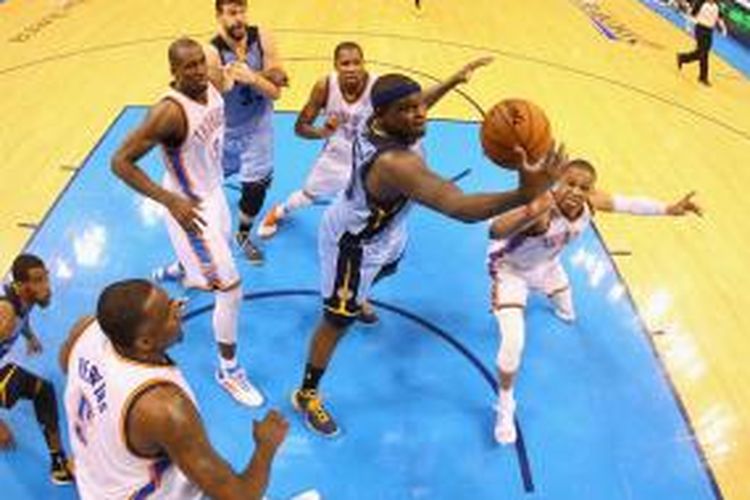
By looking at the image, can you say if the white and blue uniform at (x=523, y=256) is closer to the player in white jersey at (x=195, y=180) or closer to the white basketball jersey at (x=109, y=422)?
the player in white jersey at (x=195, y=180)

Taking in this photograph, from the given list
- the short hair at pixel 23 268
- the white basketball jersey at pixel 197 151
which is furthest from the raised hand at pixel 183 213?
the short hair at pixel 23 268

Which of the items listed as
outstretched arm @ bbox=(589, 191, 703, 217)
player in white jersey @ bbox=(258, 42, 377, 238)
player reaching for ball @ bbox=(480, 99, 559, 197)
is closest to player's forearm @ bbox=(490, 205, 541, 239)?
outstretched arm @ bbox=(589, 191, 703, 217)

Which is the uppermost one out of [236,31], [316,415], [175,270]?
[236,31]

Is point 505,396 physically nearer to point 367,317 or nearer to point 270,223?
point 367,317

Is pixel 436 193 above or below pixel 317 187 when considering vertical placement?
above

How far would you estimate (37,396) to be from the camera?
409 centimetres

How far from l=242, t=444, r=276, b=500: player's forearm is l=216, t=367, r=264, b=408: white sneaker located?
206 cm

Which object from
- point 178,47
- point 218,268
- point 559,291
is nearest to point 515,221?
point 559,291

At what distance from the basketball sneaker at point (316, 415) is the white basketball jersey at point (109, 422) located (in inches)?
62.2

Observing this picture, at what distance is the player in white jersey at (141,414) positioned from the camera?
2582mm

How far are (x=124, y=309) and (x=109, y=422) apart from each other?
1.31 feet

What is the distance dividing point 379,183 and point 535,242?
1.40 m

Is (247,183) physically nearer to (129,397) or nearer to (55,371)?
(55,371)

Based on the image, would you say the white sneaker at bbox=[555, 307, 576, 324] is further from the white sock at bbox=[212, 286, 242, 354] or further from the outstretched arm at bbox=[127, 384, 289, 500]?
the outstretched arm at bbox=[127, 384, 289, 500]
